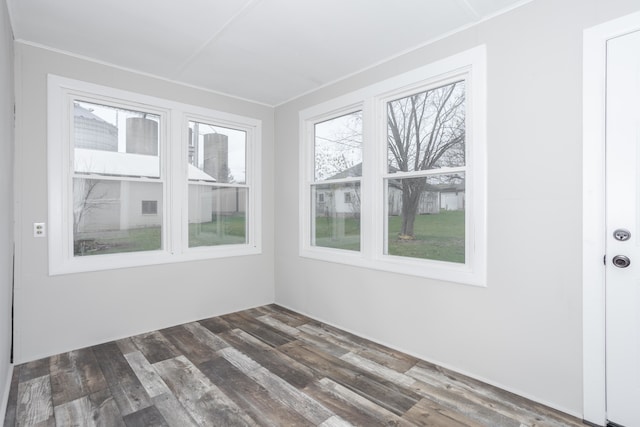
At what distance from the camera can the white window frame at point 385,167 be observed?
2.41 metres

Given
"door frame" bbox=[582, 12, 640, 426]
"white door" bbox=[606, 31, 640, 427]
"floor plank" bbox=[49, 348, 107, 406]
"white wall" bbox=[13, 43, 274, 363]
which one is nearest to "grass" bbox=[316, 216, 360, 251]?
"white wall" bbox=[13, 43, 274, 363]

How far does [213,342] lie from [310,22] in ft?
9.73

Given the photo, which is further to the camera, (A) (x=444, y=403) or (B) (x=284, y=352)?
(B) (x=284, y=352)

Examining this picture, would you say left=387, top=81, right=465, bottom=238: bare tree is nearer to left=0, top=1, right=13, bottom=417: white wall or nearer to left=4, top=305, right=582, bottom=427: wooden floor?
left=4, top=305, right=582, bottom=427: wooden floor

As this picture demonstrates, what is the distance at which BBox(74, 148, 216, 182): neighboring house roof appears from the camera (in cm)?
306

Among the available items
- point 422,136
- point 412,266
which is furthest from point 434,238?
point 422,136

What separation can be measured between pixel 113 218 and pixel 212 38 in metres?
2.01

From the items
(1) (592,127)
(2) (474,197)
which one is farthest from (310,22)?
(1) (592,127)

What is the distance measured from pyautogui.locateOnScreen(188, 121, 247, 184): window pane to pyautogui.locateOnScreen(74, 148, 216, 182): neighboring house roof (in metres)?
0.43

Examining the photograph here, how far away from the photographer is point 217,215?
3973 millimetres

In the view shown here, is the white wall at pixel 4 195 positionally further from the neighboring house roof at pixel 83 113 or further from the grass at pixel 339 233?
the grass at pixel 339 233

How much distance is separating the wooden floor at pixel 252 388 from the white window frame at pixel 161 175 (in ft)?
2.80

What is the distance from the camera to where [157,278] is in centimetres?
345

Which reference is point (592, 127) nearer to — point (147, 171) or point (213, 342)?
point (213, 342)
